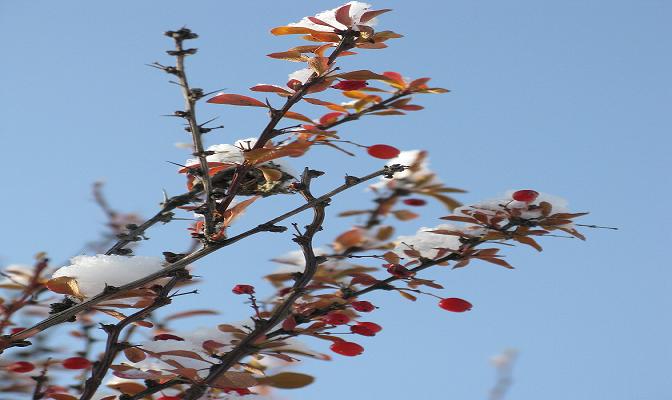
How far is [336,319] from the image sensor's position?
180 cm

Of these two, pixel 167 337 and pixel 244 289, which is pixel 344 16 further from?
pixel 167 337

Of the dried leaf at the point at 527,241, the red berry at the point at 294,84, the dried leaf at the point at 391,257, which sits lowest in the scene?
the dried leaf at the point at 391,257

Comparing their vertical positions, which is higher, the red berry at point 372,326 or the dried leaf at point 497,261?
the dried leaf at point 497,261

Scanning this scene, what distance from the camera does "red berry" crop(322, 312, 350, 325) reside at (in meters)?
1.80

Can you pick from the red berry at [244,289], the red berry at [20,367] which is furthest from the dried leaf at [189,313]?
the red berry at [20,367]

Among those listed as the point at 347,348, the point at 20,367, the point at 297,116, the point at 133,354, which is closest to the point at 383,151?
the point at 297,116

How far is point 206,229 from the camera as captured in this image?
1466 mm

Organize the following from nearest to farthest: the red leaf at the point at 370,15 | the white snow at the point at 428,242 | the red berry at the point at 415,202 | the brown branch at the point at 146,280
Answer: the brown branch at the point at 146,280 → the red leaf at the point at 370,15 → the white snow at the point at 428,242 → the red berry at the point at 415,202

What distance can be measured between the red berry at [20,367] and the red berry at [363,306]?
793 mm

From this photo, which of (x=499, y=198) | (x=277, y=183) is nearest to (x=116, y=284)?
(x=277, y=183)

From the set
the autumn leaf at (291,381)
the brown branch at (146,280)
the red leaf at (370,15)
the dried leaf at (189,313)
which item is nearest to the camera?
the brown branch at (146,280)

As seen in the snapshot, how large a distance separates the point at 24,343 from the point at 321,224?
0.63m

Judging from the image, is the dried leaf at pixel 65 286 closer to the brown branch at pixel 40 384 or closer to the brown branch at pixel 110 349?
the brown branch at pixel 110 349

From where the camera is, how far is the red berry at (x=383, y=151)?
1.82 meters
